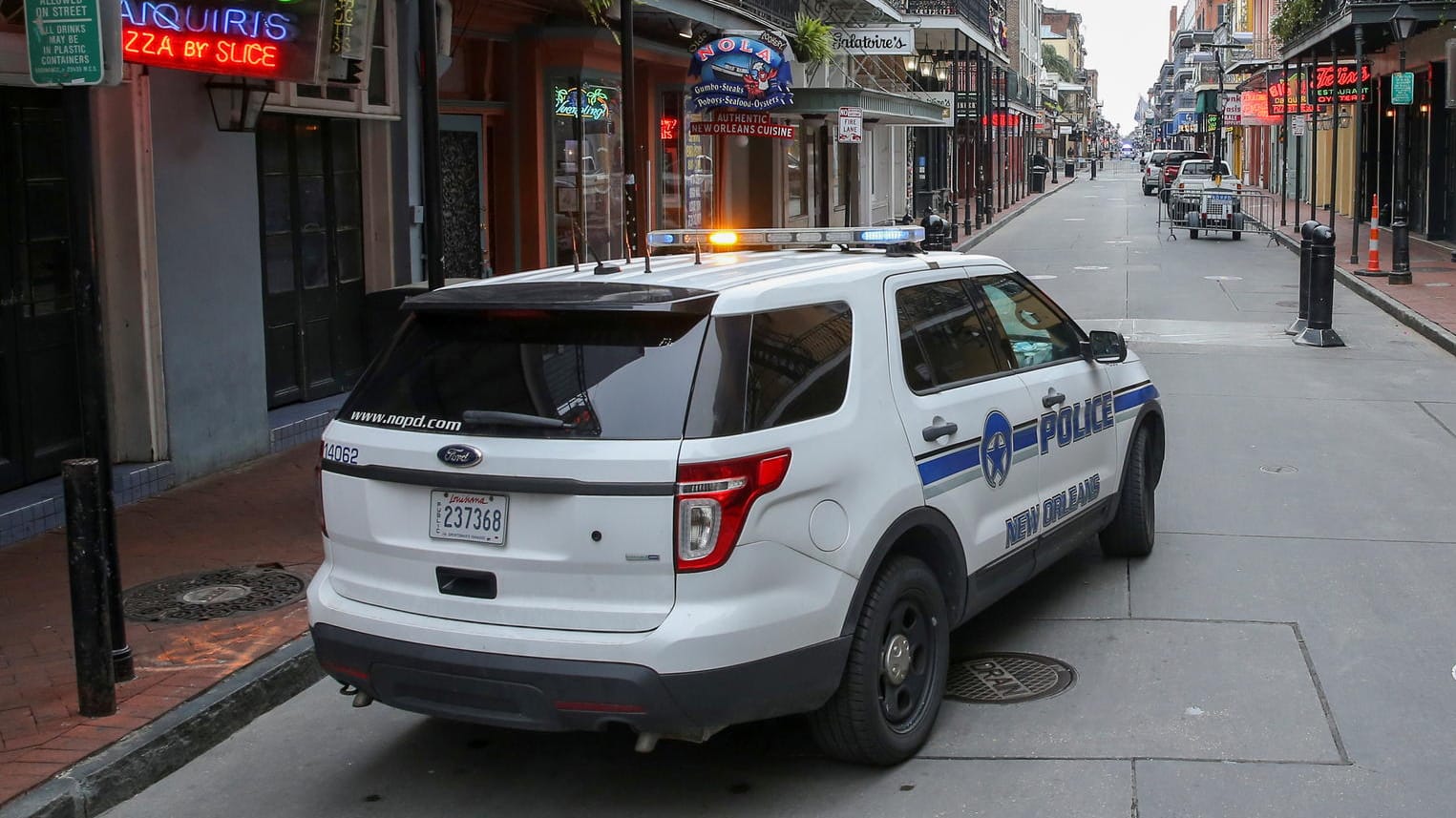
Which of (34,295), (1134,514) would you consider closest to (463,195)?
(34,295)

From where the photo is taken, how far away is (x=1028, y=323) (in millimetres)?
6914

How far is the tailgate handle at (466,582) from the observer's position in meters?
4.68

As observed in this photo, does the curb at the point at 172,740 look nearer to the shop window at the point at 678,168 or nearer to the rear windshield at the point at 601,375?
the rear windshield at the point at 601,375

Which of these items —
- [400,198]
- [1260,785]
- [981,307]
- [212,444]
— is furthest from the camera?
[400,198]

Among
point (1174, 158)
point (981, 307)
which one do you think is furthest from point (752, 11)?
point (1174, 158)

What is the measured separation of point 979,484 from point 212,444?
6.02 meters

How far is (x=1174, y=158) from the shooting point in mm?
62469

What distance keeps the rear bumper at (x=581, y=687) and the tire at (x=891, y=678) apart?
0.16 metres

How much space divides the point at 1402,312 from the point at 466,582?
56.1 feet

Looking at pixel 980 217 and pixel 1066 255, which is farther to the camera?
pixel 980 217

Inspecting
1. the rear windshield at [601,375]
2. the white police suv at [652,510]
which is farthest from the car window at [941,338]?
the rear windshield at [601,375]

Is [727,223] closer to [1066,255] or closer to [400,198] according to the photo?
[1066,255]

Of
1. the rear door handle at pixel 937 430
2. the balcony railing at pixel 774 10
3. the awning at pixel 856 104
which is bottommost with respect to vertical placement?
the rear door handle at pixel 937 430

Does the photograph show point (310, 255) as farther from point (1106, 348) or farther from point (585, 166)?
point (1106, 348)
